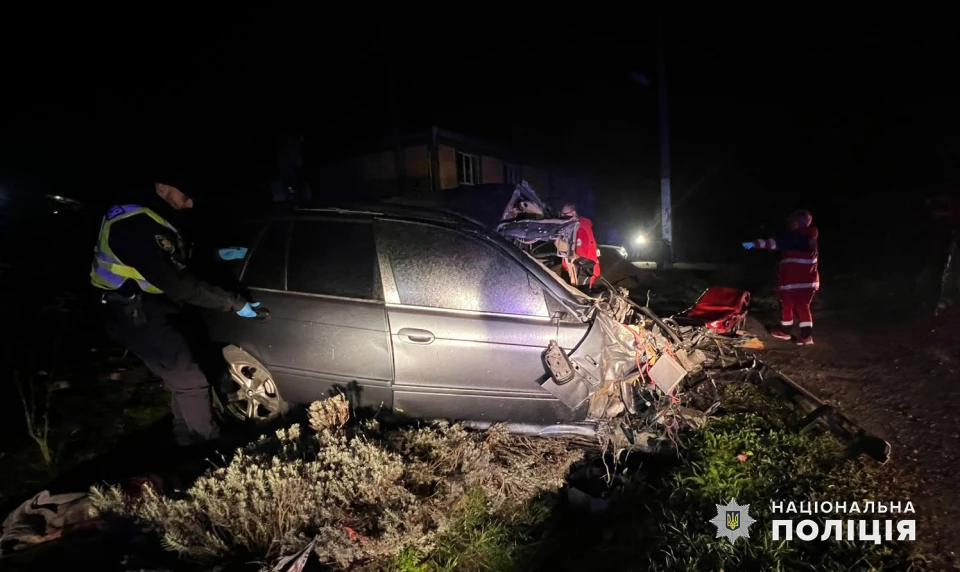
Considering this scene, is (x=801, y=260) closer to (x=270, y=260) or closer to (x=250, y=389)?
(x=270, y=260)

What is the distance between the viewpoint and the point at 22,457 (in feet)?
11.0

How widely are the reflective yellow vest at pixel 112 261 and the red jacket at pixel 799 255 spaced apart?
20.5ft

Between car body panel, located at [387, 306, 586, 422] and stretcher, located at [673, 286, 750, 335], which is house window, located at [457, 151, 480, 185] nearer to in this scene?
stretcher, located at [673, 286, 750, 335]

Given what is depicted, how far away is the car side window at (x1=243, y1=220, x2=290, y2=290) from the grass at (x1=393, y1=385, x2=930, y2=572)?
2065mm

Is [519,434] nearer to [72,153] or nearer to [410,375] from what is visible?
[410,375]

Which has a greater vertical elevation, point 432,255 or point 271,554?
point 432,255

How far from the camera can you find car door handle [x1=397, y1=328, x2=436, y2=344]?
317 cm

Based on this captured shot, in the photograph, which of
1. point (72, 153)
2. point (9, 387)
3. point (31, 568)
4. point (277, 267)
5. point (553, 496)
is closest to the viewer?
point (31, 568)

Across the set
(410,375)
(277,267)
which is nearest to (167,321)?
(277,267)

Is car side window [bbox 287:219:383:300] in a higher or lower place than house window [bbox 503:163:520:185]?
lower

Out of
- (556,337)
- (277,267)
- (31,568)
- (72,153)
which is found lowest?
(31,568)

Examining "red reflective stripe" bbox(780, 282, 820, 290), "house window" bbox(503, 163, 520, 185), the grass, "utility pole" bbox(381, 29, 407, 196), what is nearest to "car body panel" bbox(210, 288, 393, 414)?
the grass

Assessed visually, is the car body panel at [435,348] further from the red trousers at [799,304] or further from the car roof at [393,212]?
the red trousers at [799,304]

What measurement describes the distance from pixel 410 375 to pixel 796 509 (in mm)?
2409
